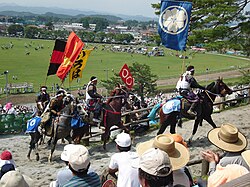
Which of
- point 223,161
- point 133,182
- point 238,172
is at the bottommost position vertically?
point 133,182

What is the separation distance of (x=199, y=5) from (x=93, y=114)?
6.53 m

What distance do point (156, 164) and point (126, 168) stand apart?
1.75m

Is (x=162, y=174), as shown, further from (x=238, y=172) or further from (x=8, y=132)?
(x=8, y=132)

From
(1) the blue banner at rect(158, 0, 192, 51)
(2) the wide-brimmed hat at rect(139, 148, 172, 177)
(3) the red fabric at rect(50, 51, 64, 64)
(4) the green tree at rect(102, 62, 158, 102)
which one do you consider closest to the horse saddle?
(1) the blue banner at rect(158, 0, 192, 51)

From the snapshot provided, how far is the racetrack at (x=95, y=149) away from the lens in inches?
394

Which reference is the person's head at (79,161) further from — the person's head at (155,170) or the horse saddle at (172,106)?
the horse saddle at (172,106)

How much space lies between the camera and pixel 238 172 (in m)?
3.20

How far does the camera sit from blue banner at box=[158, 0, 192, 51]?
11.9m

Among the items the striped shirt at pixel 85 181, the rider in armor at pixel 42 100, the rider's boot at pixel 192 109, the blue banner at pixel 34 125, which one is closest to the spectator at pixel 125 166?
the striped shirt at pixel 85 181

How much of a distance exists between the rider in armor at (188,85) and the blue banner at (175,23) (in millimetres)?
1361

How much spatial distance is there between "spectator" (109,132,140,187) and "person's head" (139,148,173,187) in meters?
1.61

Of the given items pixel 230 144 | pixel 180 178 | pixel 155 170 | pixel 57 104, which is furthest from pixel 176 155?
pixel 57 104

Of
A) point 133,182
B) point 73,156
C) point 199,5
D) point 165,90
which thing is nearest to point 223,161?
point 133,182

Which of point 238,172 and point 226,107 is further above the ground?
point 238,172
